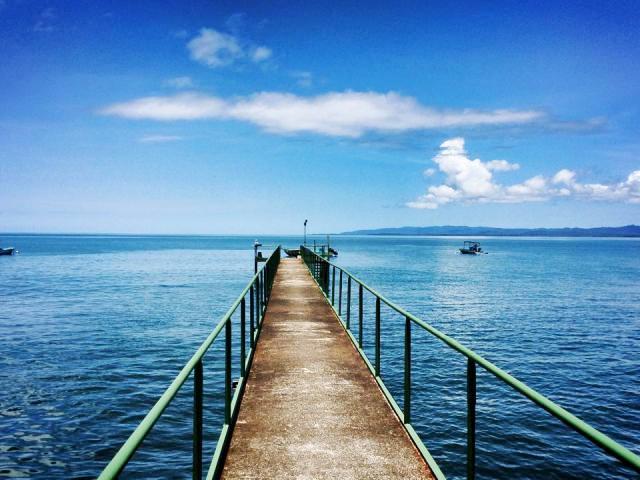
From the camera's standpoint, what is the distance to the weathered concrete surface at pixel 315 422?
15.0ft

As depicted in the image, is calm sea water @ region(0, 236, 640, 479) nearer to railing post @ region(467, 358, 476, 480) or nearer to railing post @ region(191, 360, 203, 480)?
railing post @ region(191, 360, 203, 480)

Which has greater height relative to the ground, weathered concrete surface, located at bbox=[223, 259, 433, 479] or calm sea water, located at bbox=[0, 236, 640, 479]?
weathered concrete surface, located at bbox=[223, 259, 433, 479]

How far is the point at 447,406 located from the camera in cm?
1270

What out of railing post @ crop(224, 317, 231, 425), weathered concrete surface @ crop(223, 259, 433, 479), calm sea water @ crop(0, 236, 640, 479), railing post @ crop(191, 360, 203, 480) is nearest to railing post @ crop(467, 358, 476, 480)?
weathered concrete surface @ crop(223, 259, 433, 479)

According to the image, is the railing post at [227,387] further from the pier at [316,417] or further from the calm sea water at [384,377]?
the calm sea water at [384,377]

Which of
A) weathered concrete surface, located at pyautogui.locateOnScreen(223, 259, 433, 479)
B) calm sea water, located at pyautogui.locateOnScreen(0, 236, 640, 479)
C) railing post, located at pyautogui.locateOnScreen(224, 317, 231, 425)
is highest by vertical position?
railing post, located at pyautogui.locateOnScreen(224, 317, 231, 425)

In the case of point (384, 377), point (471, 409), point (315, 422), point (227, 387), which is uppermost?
point (471, 409)

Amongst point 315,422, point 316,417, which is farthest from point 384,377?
point 315,422

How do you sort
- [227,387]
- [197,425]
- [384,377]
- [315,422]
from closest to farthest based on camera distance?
[197,425], [227,387], [315,422], [384,377]

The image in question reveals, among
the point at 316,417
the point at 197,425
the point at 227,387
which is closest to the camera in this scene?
the point at 197,425

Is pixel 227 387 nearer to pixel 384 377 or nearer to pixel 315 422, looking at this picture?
pixel 315 422

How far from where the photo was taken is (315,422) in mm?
5609

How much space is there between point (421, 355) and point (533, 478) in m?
8.41

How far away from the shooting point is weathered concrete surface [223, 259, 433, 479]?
4.56 m
